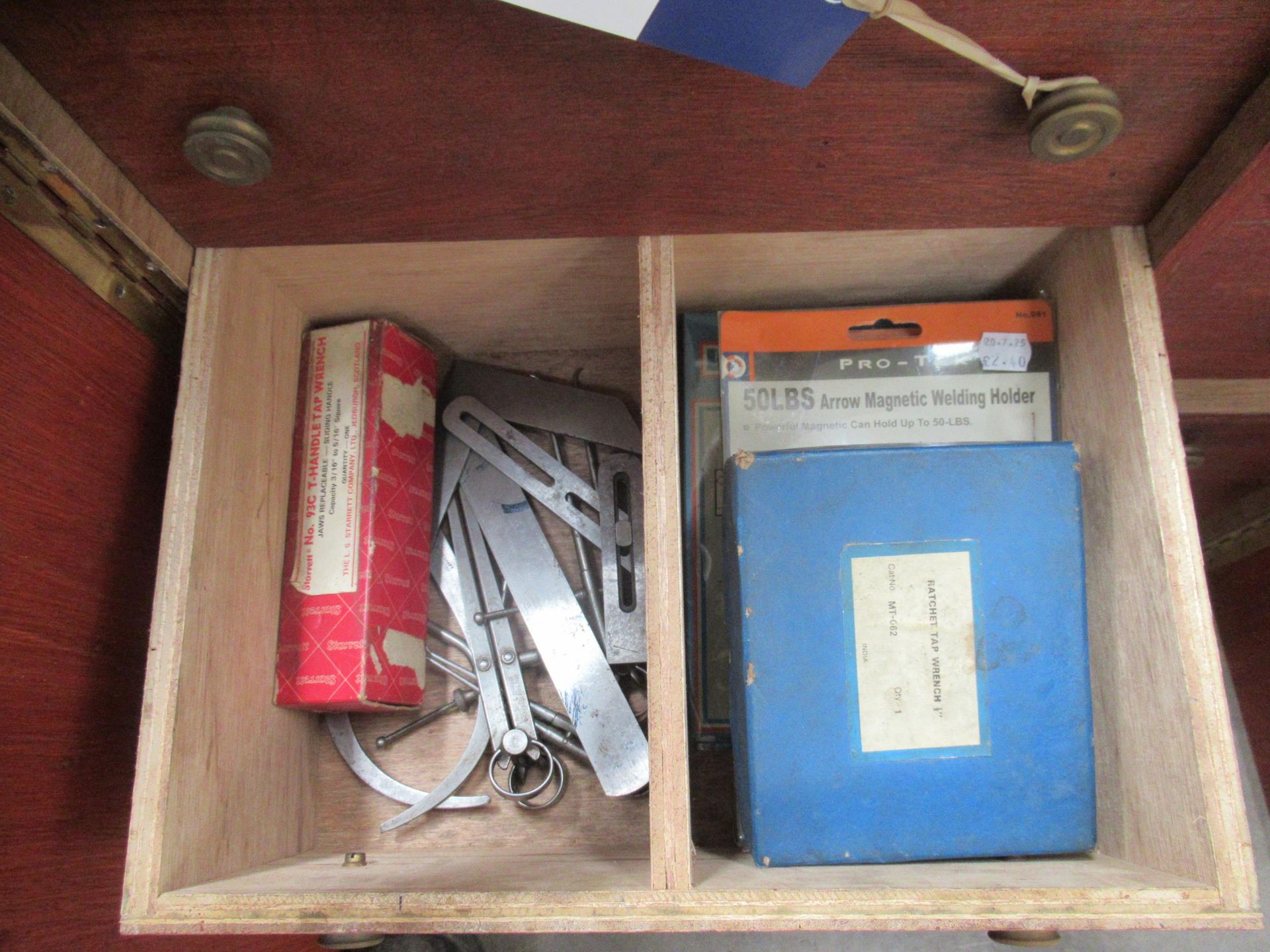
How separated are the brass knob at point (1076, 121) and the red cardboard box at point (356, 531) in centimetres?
62

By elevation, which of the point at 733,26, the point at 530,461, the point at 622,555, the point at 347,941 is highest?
the point at 733,26

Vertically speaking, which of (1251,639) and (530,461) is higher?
(530,461)

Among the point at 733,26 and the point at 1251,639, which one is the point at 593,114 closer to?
the point at 733,26

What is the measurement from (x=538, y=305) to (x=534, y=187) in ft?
0.83

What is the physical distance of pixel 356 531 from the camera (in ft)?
2.78

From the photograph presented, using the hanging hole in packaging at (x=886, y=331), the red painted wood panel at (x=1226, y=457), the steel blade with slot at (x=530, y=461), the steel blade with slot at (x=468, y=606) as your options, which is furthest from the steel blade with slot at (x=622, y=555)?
the red painted wood panel at (x=1226, y=457)

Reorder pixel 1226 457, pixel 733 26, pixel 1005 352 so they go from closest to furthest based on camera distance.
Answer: pixel 733 26, pixel 1005 352, pixel 1226 457

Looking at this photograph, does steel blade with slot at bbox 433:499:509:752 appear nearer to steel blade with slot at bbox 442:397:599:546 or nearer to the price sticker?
steel blade with slot at bbox 442:397:599:546

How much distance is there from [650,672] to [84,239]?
0.55 metres

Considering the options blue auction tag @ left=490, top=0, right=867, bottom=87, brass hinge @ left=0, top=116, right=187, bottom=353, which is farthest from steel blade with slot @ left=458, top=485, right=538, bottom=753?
blue auction tag @ left=490, top=0, right=867, bottom=87

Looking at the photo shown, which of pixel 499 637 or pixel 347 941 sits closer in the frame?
pixel 347 941

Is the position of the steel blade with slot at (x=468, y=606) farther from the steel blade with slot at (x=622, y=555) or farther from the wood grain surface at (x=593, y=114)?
the wood grain surface at (x=593, y=114)

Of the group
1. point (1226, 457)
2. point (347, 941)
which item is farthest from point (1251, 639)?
point (347, 941)

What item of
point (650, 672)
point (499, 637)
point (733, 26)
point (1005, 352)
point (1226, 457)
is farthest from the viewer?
point (1226, 457)
